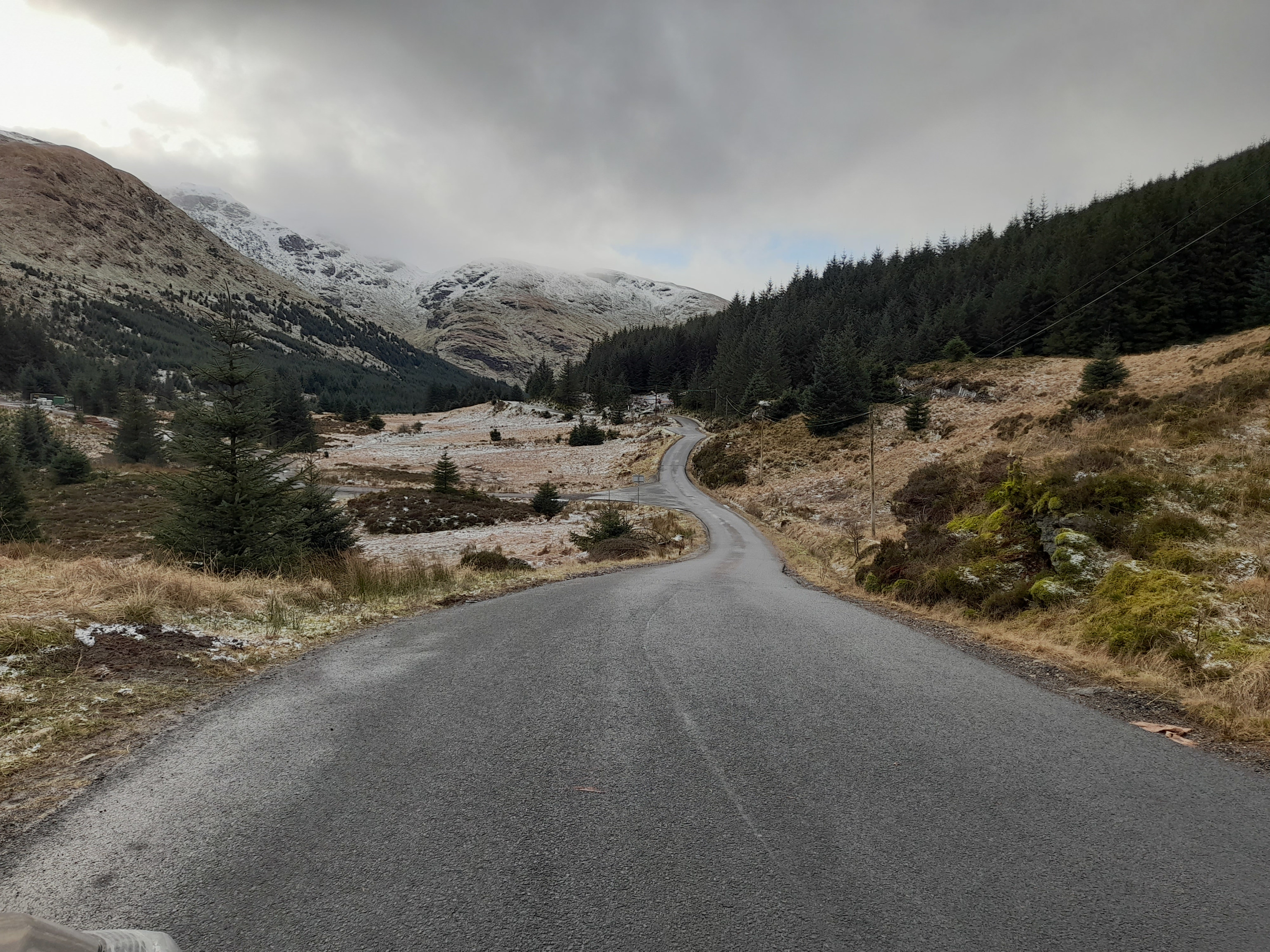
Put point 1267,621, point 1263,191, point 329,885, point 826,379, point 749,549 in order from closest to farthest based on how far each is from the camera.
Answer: point 329,885 < point 1267,621 < point 749,549 < point 826,379 < point 1263,191

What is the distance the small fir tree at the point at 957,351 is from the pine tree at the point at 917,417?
19102 millimetres

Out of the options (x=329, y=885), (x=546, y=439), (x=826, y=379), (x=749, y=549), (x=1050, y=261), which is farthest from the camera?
(x=546, y=439)

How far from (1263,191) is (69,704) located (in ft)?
327

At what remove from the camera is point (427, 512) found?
38344mm

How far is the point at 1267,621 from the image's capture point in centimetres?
664

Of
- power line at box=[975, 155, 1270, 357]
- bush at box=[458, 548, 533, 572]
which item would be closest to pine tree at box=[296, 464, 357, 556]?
bush at box=[458, 548, 533, 572]

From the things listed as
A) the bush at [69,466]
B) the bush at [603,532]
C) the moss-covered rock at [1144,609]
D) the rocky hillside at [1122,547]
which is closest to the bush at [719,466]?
the bush at [603,532]

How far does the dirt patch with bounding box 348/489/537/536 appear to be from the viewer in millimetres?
34969

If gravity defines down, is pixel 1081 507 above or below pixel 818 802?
above

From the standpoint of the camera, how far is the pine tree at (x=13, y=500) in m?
19.9

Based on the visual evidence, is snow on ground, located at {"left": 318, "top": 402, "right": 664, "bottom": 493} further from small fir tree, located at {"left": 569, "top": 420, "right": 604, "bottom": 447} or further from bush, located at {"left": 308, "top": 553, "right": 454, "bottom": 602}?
bush, located at {"left": 308, "top": 553, "right": 454, "bottom": 602}

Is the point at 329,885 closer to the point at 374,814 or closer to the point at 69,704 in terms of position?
the point at 374,814

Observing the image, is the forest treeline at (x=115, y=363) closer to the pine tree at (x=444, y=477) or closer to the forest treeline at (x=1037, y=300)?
the pine tree at (x=444, y=477)

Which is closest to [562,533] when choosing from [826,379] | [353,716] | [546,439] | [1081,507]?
[1081,507]
